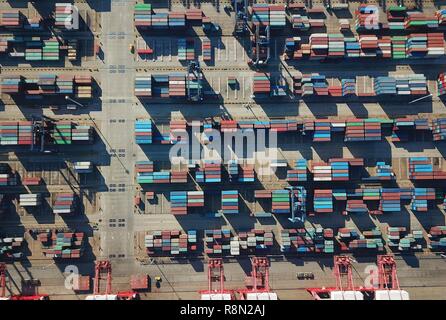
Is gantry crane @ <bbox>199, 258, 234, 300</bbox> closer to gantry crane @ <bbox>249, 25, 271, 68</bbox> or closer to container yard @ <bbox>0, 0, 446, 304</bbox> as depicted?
container yard @ <bbox>0, 0, 446, 304</bbox>

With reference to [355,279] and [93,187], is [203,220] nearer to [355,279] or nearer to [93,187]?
[93,187]

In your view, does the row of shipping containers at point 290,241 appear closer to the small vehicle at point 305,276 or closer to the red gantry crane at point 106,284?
the small vehicle at point 305,276

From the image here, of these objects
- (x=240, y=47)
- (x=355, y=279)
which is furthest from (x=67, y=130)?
(x=355, y=279)

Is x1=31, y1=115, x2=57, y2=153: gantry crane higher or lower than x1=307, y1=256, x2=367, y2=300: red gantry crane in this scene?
higher

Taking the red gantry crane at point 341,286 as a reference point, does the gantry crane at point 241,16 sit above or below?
above

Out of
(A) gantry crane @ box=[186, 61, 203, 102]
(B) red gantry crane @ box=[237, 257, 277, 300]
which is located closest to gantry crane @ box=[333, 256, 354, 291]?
(B) red gantry crane @ box=[237, 257, 277, 300]

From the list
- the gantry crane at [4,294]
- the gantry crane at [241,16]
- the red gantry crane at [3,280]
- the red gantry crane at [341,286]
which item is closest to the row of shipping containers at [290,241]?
the red gantry crane at [341,286]
